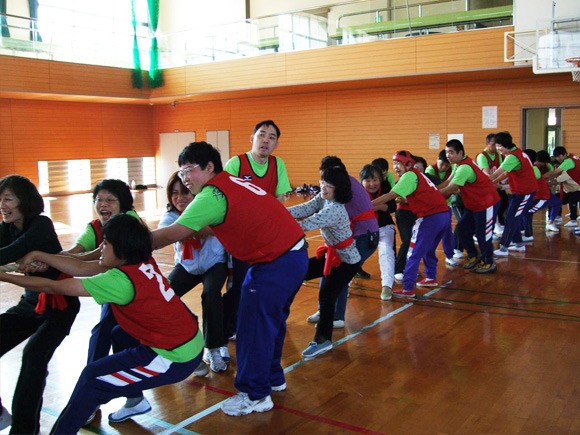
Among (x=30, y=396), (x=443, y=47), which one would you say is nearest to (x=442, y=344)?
(x=30, y=396)

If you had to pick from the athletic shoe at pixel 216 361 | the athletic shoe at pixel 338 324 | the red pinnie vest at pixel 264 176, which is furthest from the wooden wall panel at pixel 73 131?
the athletic shoe at pixel 216 361

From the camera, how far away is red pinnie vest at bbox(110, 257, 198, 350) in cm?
293

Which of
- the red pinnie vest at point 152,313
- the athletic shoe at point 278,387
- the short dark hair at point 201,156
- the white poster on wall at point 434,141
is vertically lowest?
the athletic shoe at point 278,387

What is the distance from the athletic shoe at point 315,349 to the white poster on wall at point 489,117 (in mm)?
12255

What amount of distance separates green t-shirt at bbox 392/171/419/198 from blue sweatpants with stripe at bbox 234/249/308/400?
2.84m

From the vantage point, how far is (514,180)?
866 centimetres

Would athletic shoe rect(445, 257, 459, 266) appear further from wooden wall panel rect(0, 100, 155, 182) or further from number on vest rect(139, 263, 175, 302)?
wooden wall panel rect(0, 100, 155, 182)

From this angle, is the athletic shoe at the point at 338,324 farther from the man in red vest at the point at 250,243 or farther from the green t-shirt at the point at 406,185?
Result: the man in red vest at the point at 250,243

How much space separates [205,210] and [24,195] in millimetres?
1121

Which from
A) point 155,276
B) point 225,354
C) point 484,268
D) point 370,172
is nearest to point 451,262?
point 484,268

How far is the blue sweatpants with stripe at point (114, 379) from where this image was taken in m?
2.92

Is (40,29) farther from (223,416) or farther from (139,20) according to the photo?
(223,416)

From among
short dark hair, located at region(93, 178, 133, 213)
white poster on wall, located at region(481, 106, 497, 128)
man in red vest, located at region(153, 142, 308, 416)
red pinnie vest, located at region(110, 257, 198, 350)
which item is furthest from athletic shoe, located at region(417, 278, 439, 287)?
white poster on wall, located at region(481, 106, 497, 128)

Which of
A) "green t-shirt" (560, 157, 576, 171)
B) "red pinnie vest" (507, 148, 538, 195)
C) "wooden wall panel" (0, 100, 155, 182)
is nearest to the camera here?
"red pinnie vest" (507, 148, 538, 195)
